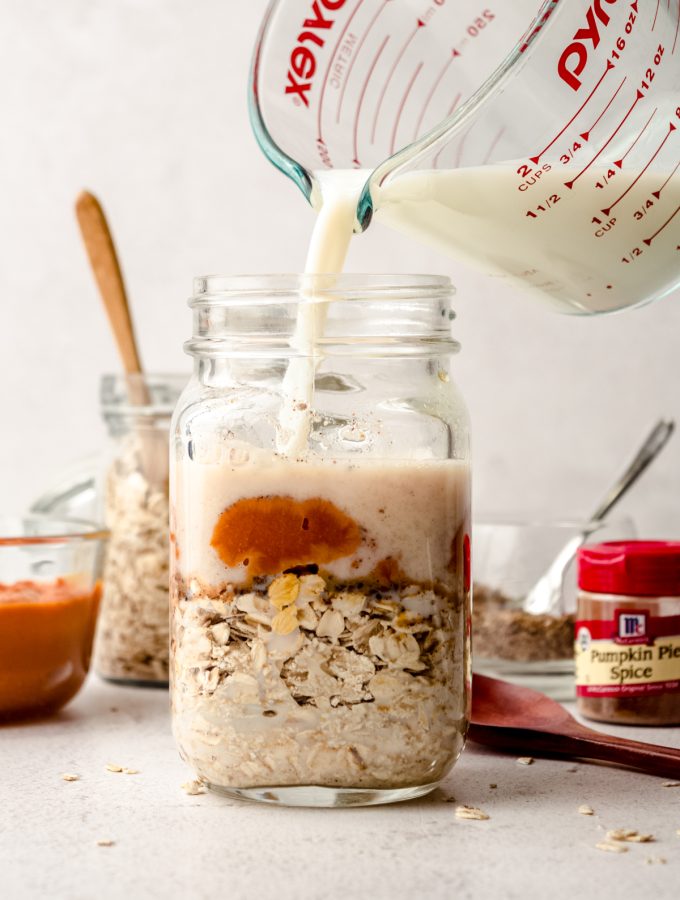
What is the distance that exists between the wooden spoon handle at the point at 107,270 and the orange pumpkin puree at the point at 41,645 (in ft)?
0.80

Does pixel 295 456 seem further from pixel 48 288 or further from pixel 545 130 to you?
pixel 48 288

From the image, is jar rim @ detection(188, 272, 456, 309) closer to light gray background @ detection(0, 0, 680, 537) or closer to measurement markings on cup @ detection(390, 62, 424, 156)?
measurement markings on cup @ detection(390, 62, 424, 156)

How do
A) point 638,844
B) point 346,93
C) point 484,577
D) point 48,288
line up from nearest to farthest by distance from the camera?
point 638,844 → point 346,93 → point 484,577 → point 48,288

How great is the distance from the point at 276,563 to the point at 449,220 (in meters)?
0.24

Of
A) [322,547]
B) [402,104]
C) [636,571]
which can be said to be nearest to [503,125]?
[402,104]

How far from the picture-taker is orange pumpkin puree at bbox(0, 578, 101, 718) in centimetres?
97

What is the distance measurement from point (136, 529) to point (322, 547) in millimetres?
427

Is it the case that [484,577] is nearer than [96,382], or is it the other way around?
[484,577]

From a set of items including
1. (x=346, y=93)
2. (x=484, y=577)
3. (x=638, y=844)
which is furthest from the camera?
(x=484, y=577)

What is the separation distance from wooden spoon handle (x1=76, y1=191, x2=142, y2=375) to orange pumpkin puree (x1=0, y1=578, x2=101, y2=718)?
0.80ft

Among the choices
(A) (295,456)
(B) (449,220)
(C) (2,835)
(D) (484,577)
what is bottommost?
(C) (2,835)

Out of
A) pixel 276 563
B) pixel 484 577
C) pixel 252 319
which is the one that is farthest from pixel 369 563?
pixel 484 577

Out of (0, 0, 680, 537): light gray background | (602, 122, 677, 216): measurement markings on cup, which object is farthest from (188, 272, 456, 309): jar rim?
(0, 0, 680, 537): light gray background

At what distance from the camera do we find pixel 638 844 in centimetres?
68
